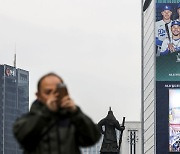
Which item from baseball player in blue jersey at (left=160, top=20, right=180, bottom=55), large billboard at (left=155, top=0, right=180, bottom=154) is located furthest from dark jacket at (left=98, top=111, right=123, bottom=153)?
baseball player in blue jersey at (left=160, top=20, right=180, bottom=55)

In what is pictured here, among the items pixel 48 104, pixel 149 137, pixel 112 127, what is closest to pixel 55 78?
pixel 48 104

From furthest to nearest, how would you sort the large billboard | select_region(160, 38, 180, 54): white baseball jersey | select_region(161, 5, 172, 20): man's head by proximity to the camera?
select_region(161, 5, 172, 20): man's head → select_region(160, 38, 180, 54): white baseball jersey → the large billboard

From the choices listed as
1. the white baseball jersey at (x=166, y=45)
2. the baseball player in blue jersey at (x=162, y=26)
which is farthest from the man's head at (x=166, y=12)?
the white baseball jersey at (x=166, y=45)

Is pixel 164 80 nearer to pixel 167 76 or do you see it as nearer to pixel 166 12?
pixel 167 76

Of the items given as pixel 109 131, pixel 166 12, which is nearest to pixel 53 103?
pixel 109 131

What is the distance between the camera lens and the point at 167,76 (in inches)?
4902

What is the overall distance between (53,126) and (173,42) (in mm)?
119776

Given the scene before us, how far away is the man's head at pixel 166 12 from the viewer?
412 feet

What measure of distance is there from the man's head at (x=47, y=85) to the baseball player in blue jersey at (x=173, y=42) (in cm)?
11811

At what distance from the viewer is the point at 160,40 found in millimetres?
124188

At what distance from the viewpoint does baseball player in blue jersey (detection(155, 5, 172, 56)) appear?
124125 mm

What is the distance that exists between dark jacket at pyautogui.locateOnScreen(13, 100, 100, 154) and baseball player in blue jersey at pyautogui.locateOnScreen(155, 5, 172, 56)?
118244 mm

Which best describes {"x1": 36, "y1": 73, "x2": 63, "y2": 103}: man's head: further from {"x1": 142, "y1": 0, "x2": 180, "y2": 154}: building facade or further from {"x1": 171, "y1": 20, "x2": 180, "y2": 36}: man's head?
{"x1": 171, "y1": 20, "x2": 180, "y2": 36}: man's head

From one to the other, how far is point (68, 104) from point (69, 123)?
125 millimetres
